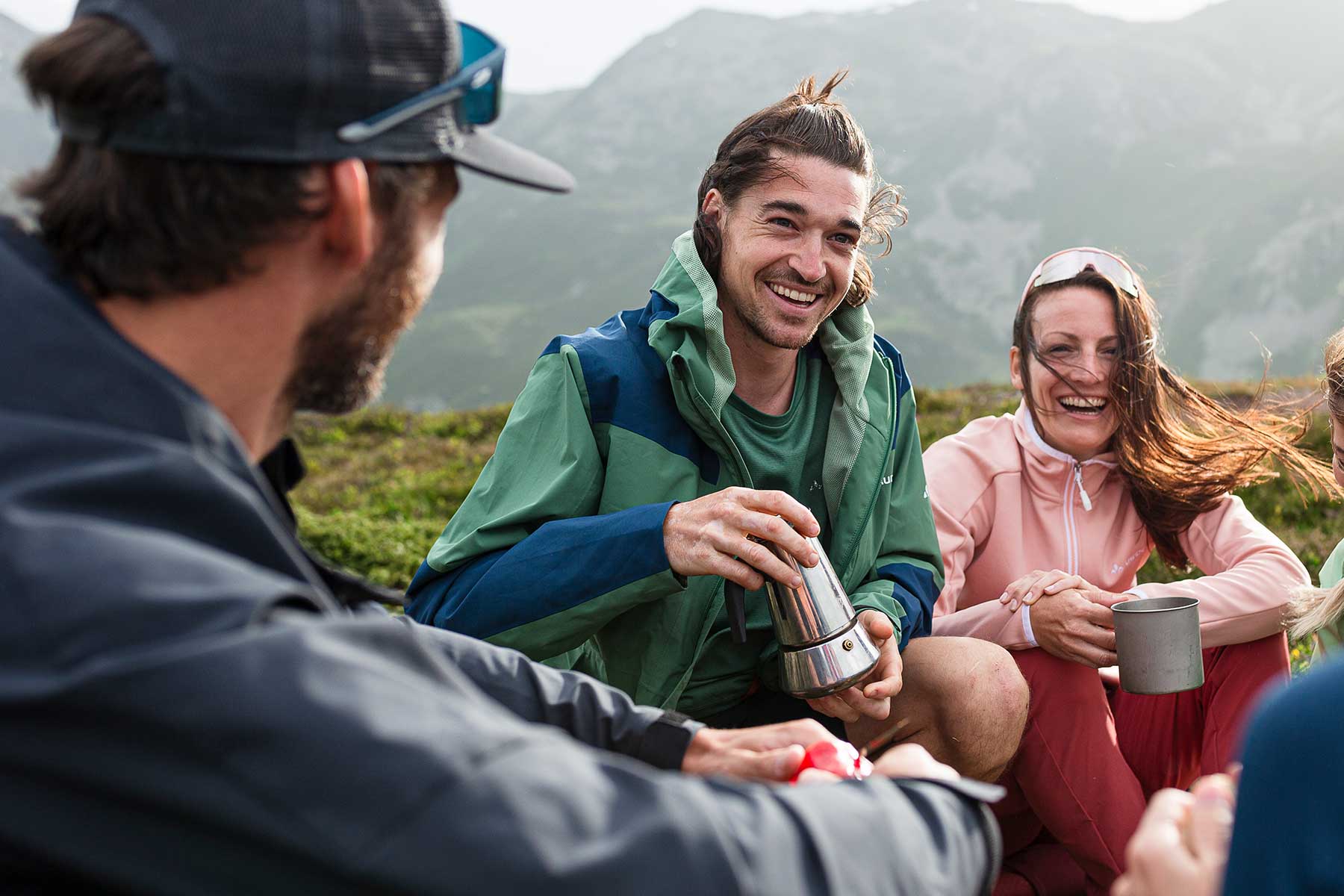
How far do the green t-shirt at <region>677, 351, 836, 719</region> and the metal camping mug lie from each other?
0.90 m

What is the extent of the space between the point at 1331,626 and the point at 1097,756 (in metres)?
0.84

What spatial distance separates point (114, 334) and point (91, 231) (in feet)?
0.78

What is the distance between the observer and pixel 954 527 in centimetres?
409

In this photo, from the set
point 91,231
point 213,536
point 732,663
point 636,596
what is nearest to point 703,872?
point 213,536

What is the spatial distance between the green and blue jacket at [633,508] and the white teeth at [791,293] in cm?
21

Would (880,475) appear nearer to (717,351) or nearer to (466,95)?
(717,351)

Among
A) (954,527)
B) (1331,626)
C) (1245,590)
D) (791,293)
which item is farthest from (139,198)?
(1331,626)

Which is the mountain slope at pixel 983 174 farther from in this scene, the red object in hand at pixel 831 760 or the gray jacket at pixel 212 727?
the gray jacket at pixel 212 727

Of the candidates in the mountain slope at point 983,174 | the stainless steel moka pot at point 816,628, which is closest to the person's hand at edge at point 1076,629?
the stainless steel moka pot at point 816,628

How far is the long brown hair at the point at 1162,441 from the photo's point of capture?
13.2ft

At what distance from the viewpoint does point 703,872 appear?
1300 mm

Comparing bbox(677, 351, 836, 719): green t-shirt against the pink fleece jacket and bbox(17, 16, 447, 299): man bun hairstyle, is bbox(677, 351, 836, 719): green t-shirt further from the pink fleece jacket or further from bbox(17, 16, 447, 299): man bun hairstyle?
bbox(17, 16, 447, 299): man bun hairstyle

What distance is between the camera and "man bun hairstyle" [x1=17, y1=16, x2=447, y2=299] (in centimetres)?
155

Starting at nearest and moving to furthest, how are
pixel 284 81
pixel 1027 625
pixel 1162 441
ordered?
pixel 284 81
pixel 1027 625
pixel 1162 441
